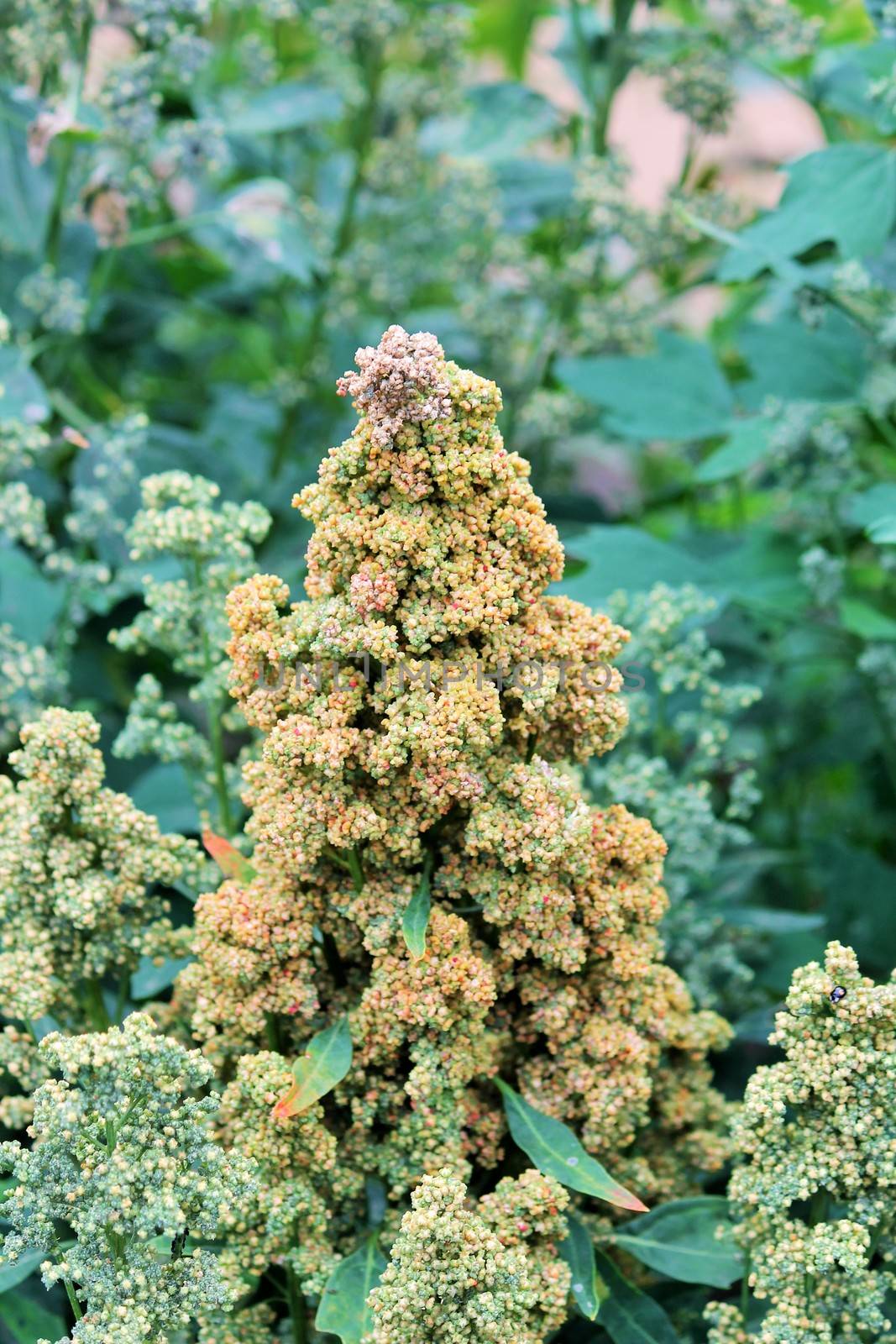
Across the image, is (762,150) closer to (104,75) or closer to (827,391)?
(827,391)

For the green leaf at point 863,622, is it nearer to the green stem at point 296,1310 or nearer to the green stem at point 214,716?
the green stem at point 214,716

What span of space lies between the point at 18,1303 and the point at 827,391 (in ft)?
3.93

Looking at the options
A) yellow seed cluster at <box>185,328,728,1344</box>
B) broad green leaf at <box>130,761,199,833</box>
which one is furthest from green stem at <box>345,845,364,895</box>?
broad green leaf at <box>130,761,199,833</box>

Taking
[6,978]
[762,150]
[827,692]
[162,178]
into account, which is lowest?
[6,978]

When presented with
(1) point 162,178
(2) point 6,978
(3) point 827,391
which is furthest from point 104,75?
(2) point 6,978

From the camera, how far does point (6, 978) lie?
43.1 inches

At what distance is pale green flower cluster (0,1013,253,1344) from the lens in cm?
93

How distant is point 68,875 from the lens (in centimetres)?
112

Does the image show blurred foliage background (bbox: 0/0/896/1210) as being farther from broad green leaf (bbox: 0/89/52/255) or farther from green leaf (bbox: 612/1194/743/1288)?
green leaf (bbox: 612/1194/743/1288)

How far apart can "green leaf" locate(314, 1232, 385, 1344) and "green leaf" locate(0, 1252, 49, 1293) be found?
0.74ft

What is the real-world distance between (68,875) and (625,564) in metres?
0.67

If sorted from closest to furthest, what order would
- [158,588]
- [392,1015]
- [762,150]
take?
[392,1015]
[158,588]
[762,150]

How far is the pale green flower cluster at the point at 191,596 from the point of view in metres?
1.22

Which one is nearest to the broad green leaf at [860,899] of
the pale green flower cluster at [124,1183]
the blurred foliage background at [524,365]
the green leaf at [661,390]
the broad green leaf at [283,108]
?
the blurred foliage background at [524,365]
